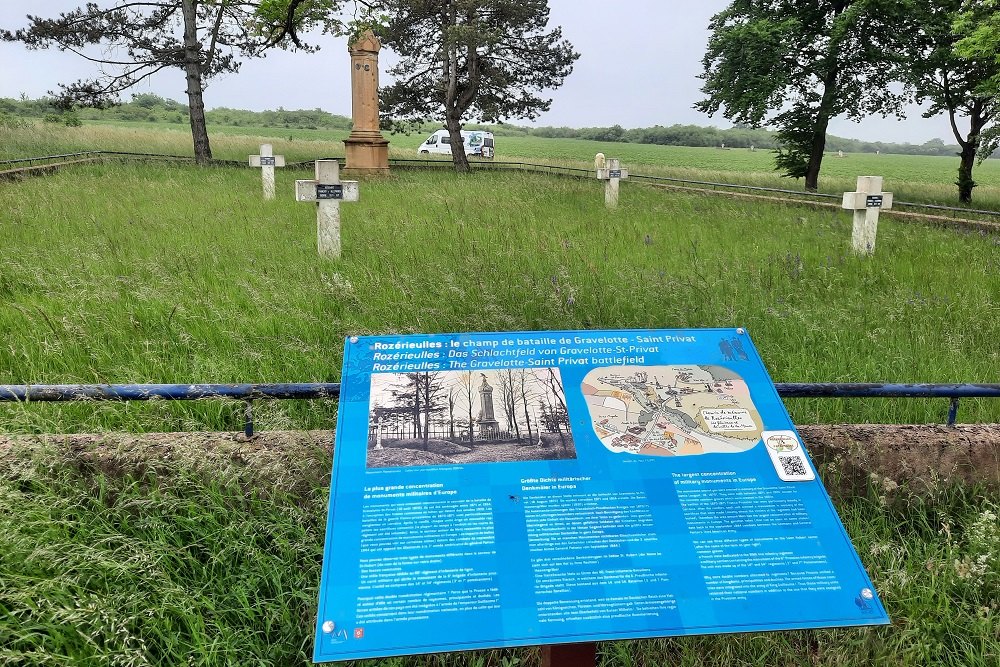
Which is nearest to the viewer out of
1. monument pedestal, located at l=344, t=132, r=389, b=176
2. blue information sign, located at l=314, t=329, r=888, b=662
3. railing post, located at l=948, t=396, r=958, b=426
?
blue information sign, located at l=314, t=329, r=888, b=662

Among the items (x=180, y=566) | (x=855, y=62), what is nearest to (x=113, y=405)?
(x=180, y=566)

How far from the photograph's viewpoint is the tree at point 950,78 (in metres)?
20.3

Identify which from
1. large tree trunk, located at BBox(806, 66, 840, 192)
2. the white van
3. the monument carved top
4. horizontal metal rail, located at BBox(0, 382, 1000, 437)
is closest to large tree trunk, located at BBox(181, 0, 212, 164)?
the monument carved top

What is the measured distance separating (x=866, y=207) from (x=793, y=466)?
8.28 m

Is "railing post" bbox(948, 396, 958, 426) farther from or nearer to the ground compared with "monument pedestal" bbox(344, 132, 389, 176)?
nearer to the ground

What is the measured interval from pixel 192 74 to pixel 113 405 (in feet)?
72.9

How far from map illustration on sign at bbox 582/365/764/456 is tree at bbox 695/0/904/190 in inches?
874

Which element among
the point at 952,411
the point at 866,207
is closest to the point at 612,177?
the point at 866,207

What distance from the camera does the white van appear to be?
1754 inches

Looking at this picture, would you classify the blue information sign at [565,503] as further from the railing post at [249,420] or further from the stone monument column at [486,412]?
the railing post at [249,420]

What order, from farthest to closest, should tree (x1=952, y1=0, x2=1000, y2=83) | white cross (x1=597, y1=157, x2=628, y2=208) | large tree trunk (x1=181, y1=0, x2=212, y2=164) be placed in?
large tree trunk (x1=181, y1=0, x2=212, y2=164)
white cross (x1=597, y1=157, x2=628, y2=208)
tree (x1=952, y1=0, x2=1000, y2=83)

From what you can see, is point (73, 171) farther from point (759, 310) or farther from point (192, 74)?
point (759, 310)

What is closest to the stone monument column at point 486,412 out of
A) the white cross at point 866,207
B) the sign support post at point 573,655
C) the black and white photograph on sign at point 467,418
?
the black and white photograph on sign at point 467,418

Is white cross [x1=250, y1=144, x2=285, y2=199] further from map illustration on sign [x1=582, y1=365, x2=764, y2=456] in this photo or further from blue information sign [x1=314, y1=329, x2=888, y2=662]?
map illustration on sign [x1=582, y1=365, x2=764, y2=456]
